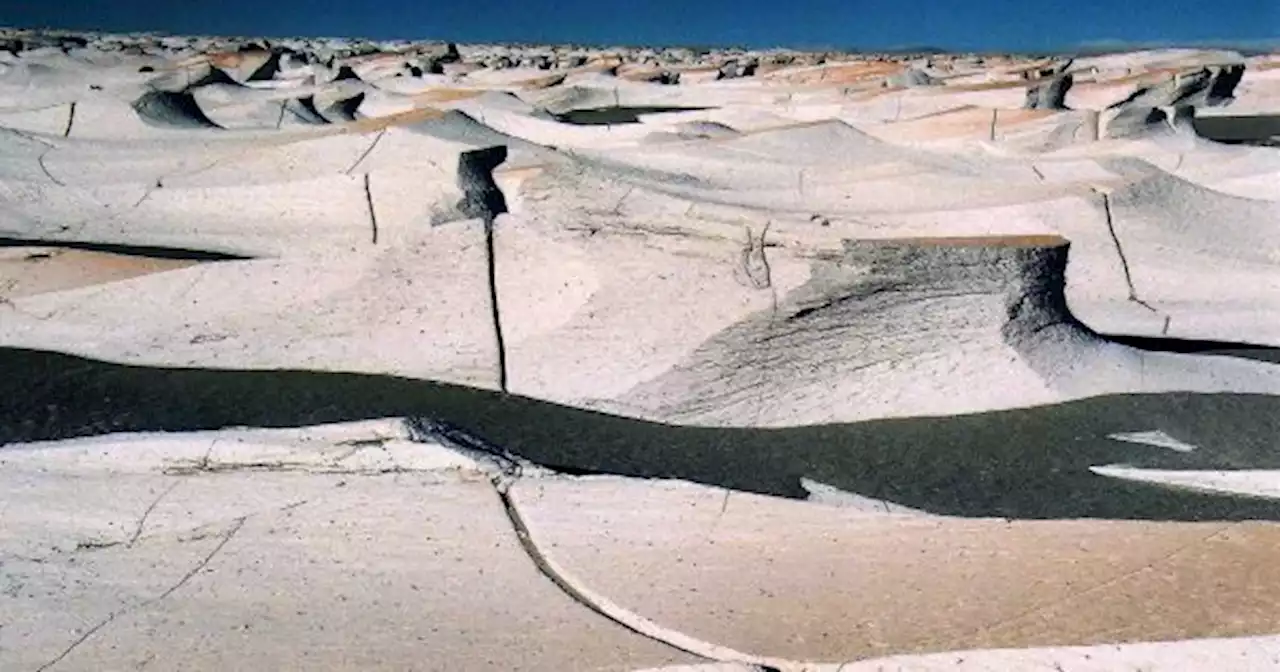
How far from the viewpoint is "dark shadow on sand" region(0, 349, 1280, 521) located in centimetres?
348

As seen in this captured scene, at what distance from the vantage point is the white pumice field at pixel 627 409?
2.42 meters

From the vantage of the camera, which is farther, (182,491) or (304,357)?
(304,357)

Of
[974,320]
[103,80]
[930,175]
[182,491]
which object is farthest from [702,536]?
[103,80]

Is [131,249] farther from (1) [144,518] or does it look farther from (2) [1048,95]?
(2) [1048,95]

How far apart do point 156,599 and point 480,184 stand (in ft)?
11.1

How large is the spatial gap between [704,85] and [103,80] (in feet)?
28.4

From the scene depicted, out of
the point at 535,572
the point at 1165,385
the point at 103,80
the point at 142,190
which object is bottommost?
the point at 535,572

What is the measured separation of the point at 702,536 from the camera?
9.48ft

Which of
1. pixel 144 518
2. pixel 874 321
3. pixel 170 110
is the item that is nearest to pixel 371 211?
pixel 874 321

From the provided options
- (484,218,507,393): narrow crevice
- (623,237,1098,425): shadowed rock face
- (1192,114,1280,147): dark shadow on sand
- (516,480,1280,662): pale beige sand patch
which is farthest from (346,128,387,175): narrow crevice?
(1192,114,1280,147): dark shadow on sand

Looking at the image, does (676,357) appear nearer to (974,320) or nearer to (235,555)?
(974,320)

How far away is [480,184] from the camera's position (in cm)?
573

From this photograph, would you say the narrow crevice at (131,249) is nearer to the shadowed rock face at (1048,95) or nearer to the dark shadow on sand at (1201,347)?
the dark shadow on sand at (1201,347)

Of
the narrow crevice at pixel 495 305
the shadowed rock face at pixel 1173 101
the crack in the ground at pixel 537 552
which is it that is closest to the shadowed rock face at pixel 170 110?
the narrow crevice at pixel 495 305
